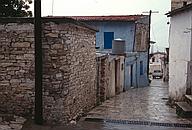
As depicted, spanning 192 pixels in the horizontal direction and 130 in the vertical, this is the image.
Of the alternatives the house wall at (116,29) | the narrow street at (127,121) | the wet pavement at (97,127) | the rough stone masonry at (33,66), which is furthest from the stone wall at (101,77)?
the house wall at (116,29)

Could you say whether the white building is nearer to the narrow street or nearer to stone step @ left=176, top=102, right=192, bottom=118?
stone step @ left=176, top=102, right=192, bottom=118

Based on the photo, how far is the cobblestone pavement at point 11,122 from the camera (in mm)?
9155

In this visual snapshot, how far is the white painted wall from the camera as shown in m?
15.4

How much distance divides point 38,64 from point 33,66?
0.39m

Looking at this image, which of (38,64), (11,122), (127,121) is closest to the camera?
(11,122)

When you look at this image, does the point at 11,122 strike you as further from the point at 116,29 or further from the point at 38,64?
the point at 116,29

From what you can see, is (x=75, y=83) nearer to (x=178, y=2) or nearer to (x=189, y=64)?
(x=189, y=64)

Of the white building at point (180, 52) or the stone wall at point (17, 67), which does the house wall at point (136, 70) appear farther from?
the stone wall at point (17, 67)

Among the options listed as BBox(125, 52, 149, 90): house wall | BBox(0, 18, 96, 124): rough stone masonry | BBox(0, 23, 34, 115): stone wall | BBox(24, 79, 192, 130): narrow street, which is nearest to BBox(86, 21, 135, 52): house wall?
BBox(125, 52, 149, 90): house wall

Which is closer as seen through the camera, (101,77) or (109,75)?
(101,77)

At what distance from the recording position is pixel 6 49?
33.3ft

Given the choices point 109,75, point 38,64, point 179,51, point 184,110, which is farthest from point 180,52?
point 38,64

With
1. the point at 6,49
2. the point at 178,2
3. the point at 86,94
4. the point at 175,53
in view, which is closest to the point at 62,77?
the point at 6,49

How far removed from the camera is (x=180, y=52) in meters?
16.6
